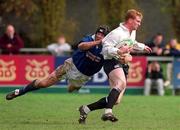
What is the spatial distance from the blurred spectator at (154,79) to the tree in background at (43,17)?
19.3 feet

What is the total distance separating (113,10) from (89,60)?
13.1 metres

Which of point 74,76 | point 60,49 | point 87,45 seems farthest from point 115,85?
point 60,49

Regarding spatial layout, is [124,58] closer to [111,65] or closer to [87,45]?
[111,65]

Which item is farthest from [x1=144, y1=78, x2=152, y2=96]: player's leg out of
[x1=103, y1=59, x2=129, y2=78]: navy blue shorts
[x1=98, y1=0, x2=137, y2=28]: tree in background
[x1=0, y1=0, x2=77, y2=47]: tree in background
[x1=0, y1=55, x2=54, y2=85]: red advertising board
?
[x1=103, y1=59, x2=129, y2=78]: navy blue shorts

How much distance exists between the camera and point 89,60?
528 inches

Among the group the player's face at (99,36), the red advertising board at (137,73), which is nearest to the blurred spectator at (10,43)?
the red advertising board at (137,73)

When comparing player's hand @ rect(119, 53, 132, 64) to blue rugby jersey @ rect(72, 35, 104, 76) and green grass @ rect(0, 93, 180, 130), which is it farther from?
green grass @ rect(0, 93, 180, 130)

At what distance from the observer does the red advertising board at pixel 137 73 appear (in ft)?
72.8

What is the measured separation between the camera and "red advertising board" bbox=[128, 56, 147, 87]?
22.2 m

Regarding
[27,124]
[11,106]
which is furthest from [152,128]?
[11,106]

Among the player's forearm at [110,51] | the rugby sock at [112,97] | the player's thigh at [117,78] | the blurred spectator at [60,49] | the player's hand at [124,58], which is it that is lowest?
the rugby sock at [112,97]

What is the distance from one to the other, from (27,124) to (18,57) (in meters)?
9.78

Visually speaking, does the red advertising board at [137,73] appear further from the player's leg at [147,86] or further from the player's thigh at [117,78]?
the player's thigh at [117,78]

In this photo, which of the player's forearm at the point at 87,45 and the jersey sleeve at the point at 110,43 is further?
the player's forearm at the point at 87,45
